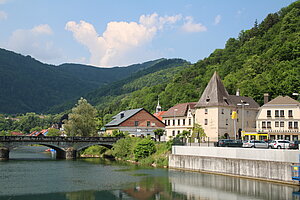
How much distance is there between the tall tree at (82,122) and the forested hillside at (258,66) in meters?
42.0

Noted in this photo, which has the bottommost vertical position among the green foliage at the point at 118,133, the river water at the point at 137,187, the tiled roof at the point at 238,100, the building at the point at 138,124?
the river water at the point at 137,187

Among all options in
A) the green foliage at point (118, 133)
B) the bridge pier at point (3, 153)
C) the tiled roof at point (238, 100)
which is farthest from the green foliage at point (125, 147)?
the bridge pier at point (3, 153)

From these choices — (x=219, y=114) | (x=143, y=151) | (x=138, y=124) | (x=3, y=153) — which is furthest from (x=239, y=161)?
(x=138, y=124)

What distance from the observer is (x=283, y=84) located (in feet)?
310

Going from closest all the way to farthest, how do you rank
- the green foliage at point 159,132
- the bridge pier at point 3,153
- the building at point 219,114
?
the building at point 219,114 → the bridge pier at point 3,153 → the green foliage at point 159,132

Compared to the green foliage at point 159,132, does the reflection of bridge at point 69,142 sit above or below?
below

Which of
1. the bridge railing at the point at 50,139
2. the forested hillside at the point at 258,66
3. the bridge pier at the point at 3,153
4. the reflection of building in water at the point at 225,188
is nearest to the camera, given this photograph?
the reflection of building in water at the point at 225,188

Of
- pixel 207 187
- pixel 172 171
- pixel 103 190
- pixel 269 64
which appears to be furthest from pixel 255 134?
pixel 269 64

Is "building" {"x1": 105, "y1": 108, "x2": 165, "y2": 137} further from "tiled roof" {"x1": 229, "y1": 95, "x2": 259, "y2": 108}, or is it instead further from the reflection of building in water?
the reflection of building in water

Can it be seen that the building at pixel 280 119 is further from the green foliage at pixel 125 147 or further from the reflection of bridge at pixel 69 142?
the reflection of bridge at pixel 69 142

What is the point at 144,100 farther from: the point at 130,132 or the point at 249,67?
the point at 130,132

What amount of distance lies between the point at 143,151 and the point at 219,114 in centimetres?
1739

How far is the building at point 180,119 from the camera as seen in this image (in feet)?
275

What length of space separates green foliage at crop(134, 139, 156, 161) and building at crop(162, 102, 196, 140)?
11.8 meters
